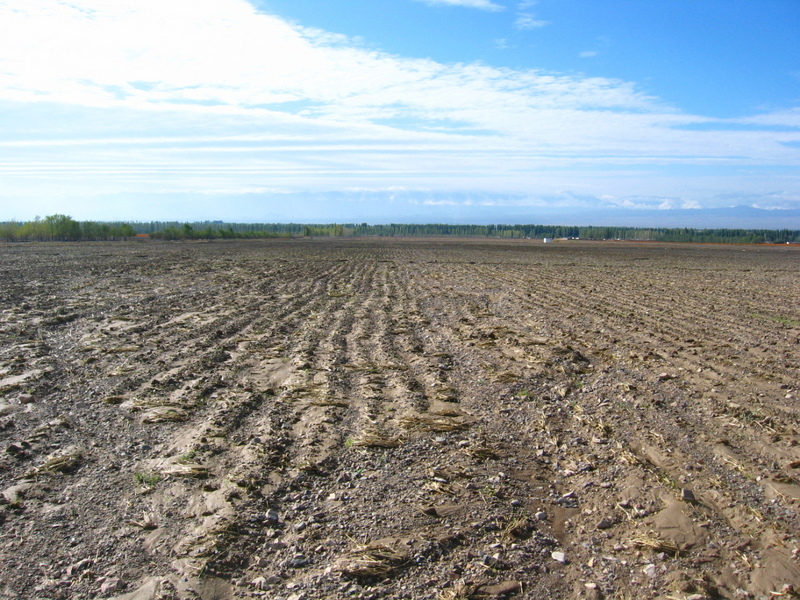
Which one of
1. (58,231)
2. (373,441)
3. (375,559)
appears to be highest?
(58,231)

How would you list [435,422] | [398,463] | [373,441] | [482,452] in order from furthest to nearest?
1. [435,422]
2. [373,441]
3. [482,452]
4. [398,463]

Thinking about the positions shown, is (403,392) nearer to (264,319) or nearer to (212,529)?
(212,529)

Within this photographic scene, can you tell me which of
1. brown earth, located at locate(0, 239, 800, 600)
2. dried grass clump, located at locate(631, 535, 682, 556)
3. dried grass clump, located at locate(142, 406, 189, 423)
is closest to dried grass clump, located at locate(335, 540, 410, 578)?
brown earth, located at locate(0, 239, 800, 600)

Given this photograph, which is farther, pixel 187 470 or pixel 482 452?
pixel 482 452

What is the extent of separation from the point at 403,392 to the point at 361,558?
3.64m

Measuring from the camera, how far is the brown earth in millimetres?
3746

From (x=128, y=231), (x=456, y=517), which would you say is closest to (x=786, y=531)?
(x=456, y=517)

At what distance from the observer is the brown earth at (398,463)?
12.3 feet

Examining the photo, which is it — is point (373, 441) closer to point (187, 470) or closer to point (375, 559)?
point (187, 470)

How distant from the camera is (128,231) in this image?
9975 cm

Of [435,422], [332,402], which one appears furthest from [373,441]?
[332,402]

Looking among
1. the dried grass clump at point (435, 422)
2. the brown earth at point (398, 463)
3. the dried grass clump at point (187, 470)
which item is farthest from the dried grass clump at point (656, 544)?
the dried grass clump at point (187, 470)

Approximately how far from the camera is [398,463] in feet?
17.5

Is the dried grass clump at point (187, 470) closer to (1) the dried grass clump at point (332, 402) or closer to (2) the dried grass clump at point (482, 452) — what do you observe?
Result: (1) the dried grass clump at point (332, 402)
